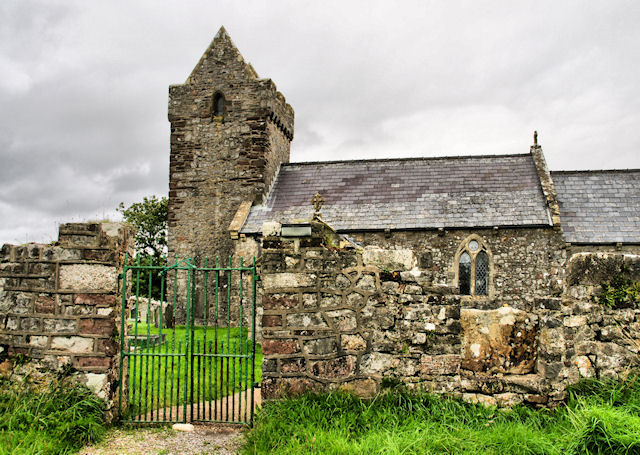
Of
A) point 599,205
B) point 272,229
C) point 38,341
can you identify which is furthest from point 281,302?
point 599,205

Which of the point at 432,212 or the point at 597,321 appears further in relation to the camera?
the point at 432,212

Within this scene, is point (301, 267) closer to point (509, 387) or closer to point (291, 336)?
point (291, 336)

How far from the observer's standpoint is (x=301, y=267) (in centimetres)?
586

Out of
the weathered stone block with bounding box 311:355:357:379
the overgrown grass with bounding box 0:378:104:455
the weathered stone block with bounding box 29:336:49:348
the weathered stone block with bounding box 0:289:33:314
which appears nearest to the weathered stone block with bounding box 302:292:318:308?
the weathered stone block with bounding box 311:355:357:379

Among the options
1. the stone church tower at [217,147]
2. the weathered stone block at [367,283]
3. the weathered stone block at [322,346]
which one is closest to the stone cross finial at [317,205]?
the weathered stone block at [367,283]

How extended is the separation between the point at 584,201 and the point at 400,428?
55.5 ft

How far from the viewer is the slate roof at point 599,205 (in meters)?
17.2

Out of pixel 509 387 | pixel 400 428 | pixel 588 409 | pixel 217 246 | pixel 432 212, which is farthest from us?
pixel 217 246

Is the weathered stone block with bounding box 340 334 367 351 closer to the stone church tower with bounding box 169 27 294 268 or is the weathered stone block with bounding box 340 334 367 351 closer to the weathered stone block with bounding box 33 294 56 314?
the weathered stone block with bounding box 33 294 56 314

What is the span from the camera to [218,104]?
21.2m

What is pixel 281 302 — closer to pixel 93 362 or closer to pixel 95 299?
pixel 95 299

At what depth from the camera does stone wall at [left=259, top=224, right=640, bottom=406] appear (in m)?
5.38

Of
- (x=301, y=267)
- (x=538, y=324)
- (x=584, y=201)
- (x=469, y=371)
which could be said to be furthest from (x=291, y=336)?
(x=584, y=201)

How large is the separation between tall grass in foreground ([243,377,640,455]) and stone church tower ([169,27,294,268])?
15035 millimetres
